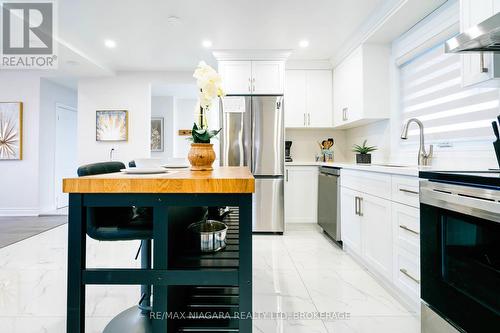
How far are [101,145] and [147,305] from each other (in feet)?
12.9

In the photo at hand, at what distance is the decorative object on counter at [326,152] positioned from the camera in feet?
13.5

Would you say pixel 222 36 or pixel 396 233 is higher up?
pixel 222 36

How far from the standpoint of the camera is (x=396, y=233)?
186 cm

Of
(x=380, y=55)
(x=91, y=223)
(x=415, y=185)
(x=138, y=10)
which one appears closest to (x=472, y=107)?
(x=415, y=185)

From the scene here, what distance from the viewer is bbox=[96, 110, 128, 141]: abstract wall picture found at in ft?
15.2

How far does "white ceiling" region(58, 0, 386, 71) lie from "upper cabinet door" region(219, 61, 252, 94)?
235mm

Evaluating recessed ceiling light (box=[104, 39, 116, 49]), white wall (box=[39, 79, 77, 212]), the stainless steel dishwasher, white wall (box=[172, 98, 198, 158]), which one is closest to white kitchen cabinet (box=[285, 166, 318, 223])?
the stainless steel dishwasher

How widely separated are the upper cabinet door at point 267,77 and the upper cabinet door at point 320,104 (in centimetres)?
65

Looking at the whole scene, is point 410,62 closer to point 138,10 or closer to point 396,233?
point 396,233

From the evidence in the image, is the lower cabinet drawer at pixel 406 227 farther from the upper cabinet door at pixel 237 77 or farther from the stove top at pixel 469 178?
the upper cabinet door at pixel 237 77

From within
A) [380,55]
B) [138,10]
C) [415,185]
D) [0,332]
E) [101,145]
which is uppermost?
[138,10]

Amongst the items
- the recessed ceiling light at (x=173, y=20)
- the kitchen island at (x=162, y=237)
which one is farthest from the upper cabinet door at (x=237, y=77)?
the kitchen island at (x=162, y=237)

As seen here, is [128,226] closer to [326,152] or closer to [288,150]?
[288,150]

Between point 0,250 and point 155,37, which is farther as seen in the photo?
point 155,37
